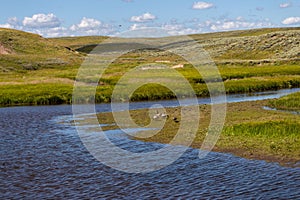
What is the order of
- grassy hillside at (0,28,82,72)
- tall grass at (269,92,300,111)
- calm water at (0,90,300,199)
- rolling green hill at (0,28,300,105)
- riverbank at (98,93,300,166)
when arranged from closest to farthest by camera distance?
1. calm water at (0,90,300,199)
2. riverbank at (98,93,300,166)
3. tall grass at (269,92,300,111)
4. rolling green hill at (0,28,300,105)
5. grassy hillside at (0,28,82,72)

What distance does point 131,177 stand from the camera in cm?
2098

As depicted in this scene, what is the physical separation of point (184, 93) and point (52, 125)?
1035 inches

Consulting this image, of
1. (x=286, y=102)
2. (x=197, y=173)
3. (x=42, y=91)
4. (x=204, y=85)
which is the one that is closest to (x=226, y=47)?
(x=204, y=85)

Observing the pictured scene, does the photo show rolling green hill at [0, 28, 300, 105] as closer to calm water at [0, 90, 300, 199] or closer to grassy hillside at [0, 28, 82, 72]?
grassy hillside at [0, 28, 82, 72]

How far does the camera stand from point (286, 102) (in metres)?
44.1

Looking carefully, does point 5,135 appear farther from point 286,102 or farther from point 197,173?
point 286,102

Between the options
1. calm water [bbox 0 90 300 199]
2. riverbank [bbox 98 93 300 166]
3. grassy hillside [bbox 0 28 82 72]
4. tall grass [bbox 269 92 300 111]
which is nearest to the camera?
calm water [bbox 0 90 300 199]

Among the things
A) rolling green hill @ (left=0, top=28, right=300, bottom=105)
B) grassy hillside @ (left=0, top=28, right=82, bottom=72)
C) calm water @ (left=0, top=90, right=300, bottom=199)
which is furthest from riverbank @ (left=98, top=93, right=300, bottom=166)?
grassy hillside @ (left=0, top=28, right=82, bottom=72)

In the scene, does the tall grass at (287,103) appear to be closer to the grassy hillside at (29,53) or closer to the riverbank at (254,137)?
the riverbank at (254,137)

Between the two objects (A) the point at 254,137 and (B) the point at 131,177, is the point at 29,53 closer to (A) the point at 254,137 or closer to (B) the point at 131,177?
(A) the point at 254,137

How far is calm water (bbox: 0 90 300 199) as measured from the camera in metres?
18.4

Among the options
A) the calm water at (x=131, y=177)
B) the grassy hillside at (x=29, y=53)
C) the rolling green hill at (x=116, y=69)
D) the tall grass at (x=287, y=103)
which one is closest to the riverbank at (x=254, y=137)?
the calm water at (x=131, y=177)

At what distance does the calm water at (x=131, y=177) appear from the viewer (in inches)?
725

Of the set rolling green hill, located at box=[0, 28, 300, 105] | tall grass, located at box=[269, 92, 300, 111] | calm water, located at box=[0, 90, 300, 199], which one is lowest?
calm water, located at box=[0, 90, 300, 199]
